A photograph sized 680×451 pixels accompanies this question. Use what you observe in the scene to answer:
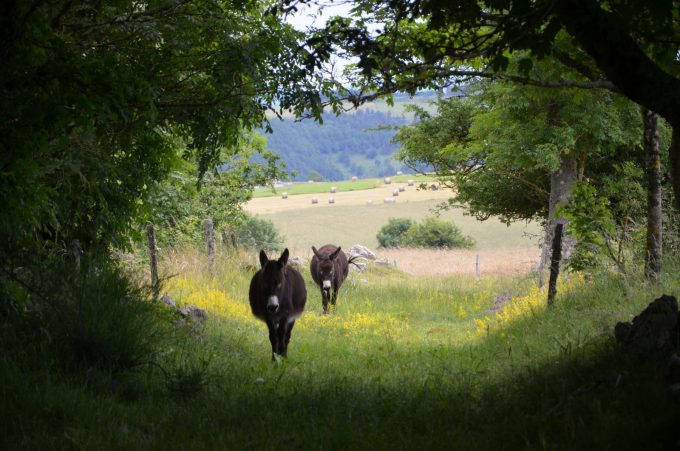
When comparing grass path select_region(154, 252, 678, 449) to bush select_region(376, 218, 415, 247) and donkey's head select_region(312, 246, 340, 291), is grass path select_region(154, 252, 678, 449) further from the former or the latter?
bush select_region(376, 218, 415, 247)

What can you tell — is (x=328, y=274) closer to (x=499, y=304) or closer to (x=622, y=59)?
(x=499, y=304)

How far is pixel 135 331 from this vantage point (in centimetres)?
786

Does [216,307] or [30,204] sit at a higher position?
[30,204]

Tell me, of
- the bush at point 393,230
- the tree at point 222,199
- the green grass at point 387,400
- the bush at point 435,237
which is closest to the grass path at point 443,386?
the green grass at point 387,400

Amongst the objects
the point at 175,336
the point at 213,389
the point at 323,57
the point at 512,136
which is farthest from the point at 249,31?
the point at 512,136

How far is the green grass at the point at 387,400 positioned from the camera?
5.22 meters

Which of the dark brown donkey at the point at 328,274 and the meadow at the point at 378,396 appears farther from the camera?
the dark brown donkey at the point at 328,274

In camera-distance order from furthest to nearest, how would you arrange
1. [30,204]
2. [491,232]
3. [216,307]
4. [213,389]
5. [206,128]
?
[491,232] < [216,307] < [206,128] < [213,389] < [30,204]

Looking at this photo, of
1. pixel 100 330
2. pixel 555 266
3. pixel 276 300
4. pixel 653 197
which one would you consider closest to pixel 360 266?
pixel 555 266

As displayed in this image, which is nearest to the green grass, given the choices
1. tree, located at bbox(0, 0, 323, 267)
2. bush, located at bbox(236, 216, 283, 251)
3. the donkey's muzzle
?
the donkey's muzzle

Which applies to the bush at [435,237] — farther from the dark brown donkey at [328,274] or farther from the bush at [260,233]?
the dark brown donkey at [328,274]

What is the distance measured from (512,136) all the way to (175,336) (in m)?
14.4

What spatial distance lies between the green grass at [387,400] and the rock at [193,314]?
156cm

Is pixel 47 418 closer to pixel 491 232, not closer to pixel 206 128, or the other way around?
pixel 206 128
